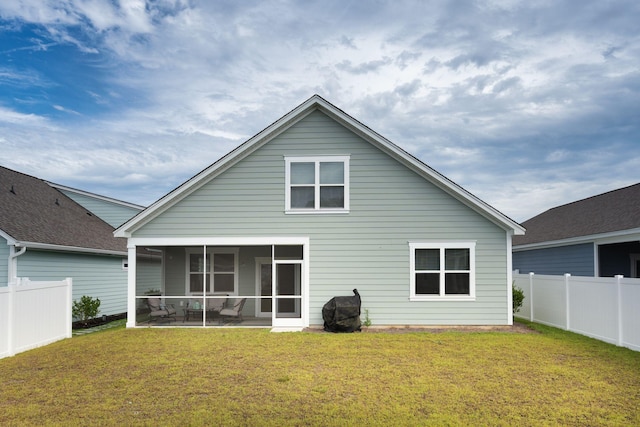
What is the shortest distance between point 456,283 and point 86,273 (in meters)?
13.0

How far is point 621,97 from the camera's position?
56.9 feet

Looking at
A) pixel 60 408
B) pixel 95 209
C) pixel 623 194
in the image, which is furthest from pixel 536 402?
pixel 95 209

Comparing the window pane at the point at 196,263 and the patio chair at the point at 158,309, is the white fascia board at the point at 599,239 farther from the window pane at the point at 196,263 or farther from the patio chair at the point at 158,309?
the patio chair at the point at 158,309

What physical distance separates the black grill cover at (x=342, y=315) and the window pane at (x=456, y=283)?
2.92 meters

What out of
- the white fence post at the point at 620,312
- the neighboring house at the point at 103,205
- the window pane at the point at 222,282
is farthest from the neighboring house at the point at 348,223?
the neighboring house at the point at 103,205

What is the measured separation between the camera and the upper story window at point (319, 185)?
15.4 metres

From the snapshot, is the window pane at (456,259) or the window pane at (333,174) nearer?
the window pane at (456,259)

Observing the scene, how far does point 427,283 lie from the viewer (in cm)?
1509

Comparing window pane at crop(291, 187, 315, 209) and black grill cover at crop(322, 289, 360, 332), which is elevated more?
window pane at crop(291, 187, 315, 209)

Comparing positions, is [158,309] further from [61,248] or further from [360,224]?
[360,224]

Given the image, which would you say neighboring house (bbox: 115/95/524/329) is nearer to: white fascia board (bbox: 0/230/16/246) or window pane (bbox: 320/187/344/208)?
window pane (bbox: 320/187/344/208)

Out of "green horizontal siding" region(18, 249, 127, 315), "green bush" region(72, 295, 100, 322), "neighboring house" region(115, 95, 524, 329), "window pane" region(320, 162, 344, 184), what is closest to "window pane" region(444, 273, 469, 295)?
"neighboring house" region(115, 95, 524, 329)

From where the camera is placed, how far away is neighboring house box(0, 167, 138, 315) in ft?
47.1

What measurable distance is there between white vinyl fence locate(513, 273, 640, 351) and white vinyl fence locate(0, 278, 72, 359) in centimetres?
1394
